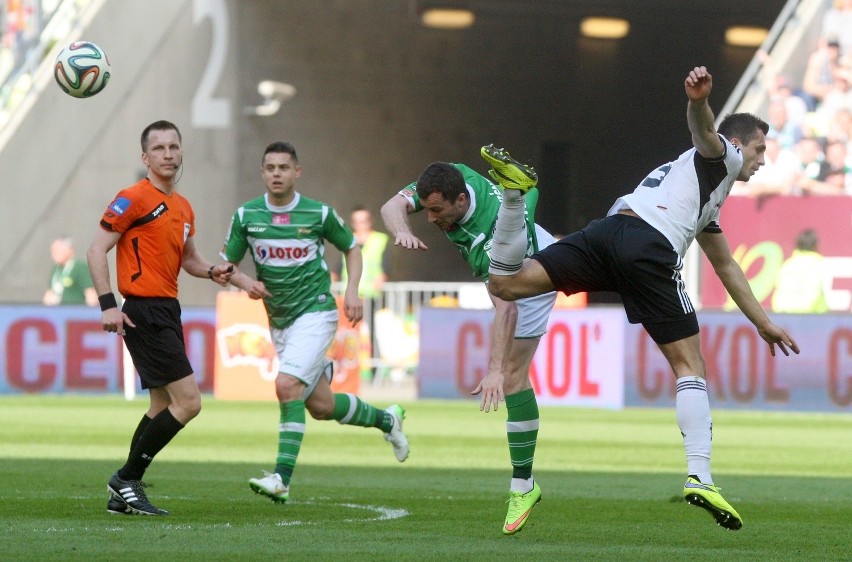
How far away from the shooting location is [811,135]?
23844mm

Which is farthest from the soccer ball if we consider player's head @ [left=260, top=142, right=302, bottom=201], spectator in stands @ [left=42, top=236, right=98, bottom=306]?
spectator in stands @ [left=42, top=236, right=98, bottom=306]

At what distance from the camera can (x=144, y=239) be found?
29.7 ft

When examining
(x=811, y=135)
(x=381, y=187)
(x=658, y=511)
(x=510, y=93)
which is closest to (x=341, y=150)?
(x=381, y=187)

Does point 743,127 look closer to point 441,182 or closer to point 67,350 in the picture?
point 441,182

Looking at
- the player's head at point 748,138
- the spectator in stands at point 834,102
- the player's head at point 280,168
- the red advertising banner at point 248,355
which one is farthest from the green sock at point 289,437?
the spectator in stands at point 834,102

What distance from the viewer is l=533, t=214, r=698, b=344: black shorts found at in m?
7.63

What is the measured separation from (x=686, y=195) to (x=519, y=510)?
5.77ft

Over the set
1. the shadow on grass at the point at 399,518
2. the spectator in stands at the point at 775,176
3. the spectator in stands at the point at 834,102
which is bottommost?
the shadow on grass at the point at 399,518

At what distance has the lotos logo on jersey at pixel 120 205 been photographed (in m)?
8.93

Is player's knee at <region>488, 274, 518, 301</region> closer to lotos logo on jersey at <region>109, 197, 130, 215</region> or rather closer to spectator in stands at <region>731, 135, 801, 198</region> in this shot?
lotos logo on jersey at <region>109, 197, 130, 215</region>

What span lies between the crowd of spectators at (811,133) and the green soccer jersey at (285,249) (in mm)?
14293

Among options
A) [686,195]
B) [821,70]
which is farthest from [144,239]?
[821,70]

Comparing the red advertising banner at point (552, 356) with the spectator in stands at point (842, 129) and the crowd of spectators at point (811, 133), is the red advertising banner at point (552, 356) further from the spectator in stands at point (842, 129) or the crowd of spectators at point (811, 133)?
the spectator in stands at point (842, 129)

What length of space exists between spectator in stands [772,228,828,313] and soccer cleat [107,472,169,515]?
1368cm
